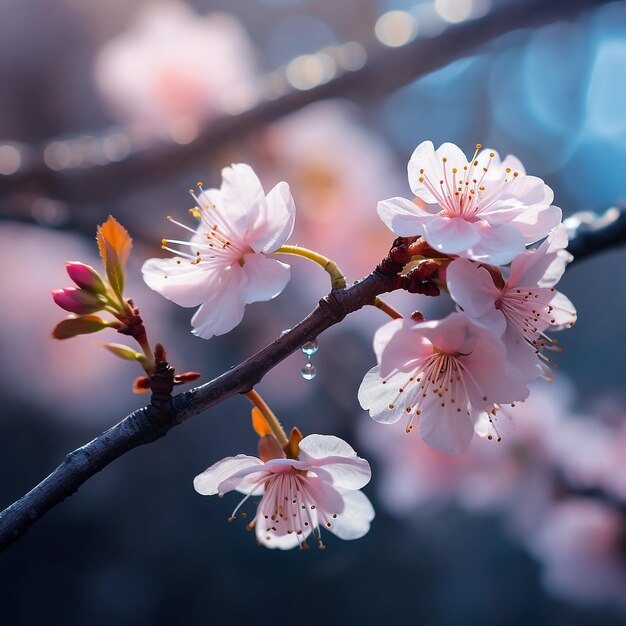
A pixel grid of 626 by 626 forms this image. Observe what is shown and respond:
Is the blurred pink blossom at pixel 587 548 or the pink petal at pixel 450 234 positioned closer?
the pink petal at pixel 450 234

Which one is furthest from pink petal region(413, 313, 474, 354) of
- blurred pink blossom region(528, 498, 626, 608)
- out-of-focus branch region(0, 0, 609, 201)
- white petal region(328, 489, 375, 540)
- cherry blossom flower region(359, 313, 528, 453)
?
blurred pink blossom region(528, 498, 626, 608)

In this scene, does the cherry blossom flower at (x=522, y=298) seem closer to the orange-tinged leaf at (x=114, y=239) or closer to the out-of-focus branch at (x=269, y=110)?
the orange-tinged leaf at (x=114, y=239)

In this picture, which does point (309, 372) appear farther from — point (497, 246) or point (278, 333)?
point (278, 333)

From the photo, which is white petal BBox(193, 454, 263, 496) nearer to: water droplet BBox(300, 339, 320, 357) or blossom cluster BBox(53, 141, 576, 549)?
blossom cluster BBox(53, 141, 576, 549)

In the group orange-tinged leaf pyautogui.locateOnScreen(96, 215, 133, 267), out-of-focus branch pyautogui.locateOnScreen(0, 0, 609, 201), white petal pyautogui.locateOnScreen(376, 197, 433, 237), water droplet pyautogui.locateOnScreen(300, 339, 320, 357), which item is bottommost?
water droplet pyautogui.locateOnScreen(300, 339, 320, 357)

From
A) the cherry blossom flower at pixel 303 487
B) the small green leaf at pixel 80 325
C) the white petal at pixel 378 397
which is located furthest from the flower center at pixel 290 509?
the small green leaf at pixel 80 325

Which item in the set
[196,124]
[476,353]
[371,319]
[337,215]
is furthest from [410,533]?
[476,353]

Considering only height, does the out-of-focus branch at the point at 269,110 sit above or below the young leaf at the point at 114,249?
above
